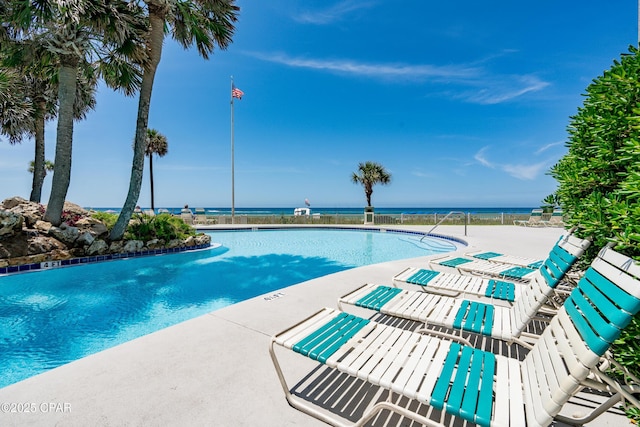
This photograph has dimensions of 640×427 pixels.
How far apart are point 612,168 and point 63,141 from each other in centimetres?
1206

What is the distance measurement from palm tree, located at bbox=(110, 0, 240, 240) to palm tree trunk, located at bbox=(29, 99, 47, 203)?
7.03 meters

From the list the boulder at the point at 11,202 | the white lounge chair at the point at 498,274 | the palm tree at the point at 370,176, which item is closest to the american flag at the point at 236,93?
the palm tree at the point at 370,176

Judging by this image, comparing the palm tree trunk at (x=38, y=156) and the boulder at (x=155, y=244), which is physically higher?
the palm tree trunk at (x=38, y=156)

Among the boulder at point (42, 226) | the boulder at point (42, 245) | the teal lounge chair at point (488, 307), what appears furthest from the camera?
the boulder at point (42, 226)

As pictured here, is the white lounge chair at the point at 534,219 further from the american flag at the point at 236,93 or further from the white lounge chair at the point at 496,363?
the american flag at the point at 236,93

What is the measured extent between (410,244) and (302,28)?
14.4m

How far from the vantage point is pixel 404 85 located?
2416 cm

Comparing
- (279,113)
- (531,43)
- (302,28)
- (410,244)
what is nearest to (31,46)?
(302,28)

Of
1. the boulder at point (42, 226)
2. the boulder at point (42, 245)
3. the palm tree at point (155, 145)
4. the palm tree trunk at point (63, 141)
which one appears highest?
the palm tree at point (155, 145)

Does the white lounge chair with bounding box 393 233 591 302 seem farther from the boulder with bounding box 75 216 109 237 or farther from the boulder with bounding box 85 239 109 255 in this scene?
the boulder with bounding box 75 216 109 237

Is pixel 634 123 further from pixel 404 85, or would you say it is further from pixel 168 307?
pixel 404 85

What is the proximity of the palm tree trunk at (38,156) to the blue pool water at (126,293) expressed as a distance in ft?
26.2

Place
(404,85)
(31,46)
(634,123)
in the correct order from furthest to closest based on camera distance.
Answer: (404,85) → (31,46) → (634,123)

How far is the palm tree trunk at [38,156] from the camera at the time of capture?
12.0 m
